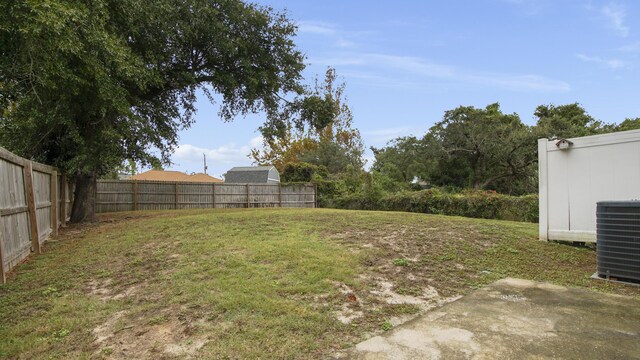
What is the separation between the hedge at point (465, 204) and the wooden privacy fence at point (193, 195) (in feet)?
14.7

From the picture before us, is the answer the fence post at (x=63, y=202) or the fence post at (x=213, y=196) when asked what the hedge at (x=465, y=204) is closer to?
the fence post at (x=213, y=196)

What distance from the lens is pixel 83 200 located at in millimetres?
11977

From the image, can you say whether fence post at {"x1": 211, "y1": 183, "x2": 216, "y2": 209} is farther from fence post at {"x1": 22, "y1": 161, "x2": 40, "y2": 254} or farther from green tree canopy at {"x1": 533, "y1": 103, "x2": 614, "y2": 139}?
green tree canopy at {"x1": 533, "y1": 103, "x2": 614, "y2": 139}

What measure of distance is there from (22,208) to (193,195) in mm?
13420

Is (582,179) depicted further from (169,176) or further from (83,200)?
(169,176)

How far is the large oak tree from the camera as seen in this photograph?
5926 mm

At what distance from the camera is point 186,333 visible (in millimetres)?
3090

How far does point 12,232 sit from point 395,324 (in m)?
5.54

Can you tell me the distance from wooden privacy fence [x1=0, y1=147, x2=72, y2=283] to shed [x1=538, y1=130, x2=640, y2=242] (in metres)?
8.09

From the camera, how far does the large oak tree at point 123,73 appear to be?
593cm

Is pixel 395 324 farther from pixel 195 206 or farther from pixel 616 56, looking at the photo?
pixel 195 206

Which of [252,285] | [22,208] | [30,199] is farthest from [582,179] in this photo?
[30,199]

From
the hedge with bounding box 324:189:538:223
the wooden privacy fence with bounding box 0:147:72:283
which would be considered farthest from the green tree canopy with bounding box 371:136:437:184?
the wooden privacy fence with bounding box 0:147:72:283

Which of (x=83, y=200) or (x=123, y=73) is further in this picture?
(x=83, y=200)
